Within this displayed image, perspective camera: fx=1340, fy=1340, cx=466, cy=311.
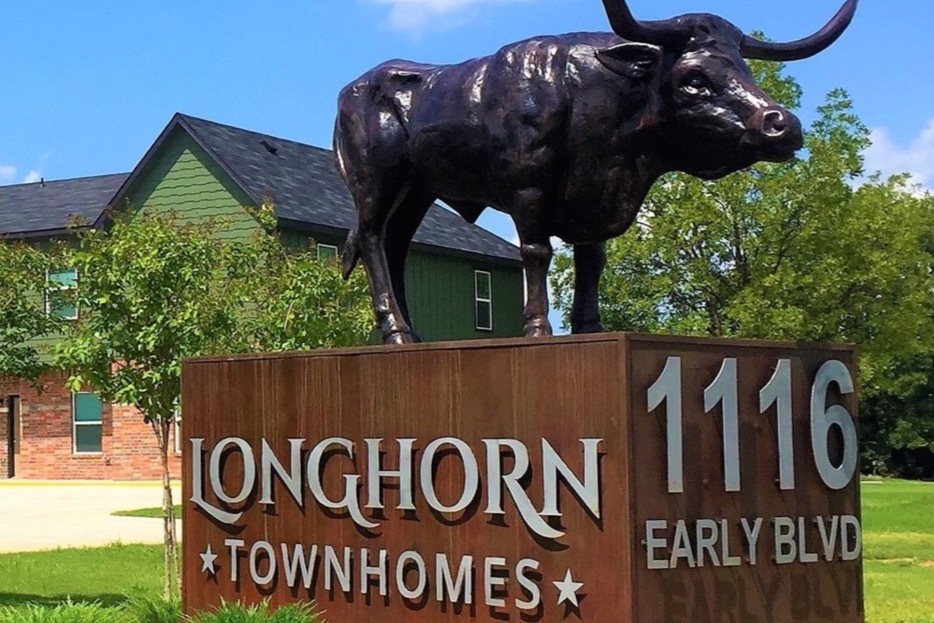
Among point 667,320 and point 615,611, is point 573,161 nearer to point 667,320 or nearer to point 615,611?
point 615,611

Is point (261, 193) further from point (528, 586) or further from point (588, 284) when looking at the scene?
point (528, 586)

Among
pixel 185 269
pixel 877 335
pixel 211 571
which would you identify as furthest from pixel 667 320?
pixel 211 571

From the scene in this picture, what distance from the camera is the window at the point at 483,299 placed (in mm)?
30391

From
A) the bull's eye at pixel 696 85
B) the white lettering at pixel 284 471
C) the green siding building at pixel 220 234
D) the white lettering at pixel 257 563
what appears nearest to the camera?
the bull's eye at pixel 696 85

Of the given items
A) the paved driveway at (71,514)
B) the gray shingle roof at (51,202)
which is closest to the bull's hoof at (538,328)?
the paved driveway at (71,514)

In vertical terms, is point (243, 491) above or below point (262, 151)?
below

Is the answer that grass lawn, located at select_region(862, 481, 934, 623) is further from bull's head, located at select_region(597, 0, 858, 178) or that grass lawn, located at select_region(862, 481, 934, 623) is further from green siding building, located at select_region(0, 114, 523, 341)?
green siding building, located at select_region(0, 114, 523, 341)

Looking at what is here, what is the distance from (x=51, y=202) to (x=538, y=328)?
27.5m

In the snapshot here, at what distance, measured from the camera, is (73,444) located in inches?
1152

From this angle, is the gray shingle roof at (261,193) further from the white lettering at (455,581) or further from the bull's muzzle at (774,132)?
the bull's muzzle at (774,132)

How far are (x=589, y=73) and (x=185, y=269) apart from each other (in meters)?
6.58

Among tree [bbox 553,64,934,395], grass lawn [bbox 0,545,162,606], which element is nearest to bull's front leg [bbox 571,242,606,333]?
grass lawn [bbox 0,545,162,606]

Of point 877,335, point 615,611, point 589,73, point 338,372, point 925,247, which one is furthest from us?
point 925,247

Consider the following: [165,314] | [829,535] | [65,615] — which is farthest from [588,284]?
[165,314]
